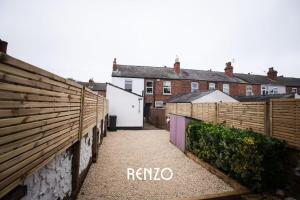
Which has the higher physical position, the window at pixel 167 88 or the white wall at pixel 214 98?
the window at pixel 167 88

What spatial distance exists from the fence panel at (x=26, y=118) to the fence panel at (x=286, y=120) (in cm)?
533

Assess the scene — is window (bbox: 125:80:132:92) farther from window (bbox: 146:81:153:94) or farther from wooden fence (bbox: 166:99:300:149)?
wooden fence (bbox: 166:99:300:149)

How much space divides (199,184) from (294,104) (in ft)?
10.9

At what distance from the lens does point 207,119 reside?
988 cm

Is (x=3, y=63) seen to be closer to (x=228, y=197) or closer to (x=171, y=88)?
(x=228, y=197)

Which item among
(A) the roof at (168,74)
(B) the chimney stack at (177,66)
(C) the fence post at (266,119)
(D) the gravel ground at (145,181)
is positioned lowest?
(D) the gravel ground at (145,181)

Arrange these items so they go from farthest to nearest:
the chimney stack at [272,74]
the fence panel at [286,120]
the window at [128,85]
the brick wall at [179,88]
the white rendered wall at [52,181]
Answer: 1. the chimney stack at [272,74]
2. the brick wall at [179,88]
3. the window at [128,85]
4. the fence panel at [286,120]
5. the white rendered wall at [52,181]

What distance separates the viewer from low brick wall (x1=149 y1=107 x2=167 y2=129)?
18403 millimetres

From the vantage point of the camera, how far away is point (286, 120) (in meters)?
4.91

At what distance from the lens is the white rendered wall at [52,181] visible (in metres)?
2.47

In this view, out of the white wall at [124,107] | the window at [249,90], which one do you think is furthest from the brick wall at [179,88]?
the white wall at [124,107]

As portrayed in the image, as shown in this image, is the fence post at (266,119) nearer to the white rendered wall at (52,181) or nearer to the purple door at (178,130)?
the purple door at (178,130)

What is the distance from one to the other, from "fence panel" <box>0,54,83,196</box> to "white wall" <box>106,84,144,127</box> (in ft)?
47.6

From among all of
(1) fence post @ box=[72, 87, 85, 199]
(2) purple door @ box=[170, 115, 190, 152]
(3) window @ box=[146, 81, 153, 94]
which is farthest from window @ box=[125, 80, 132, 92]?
(1) fence post @ box=[72, 87, 85, 199]
